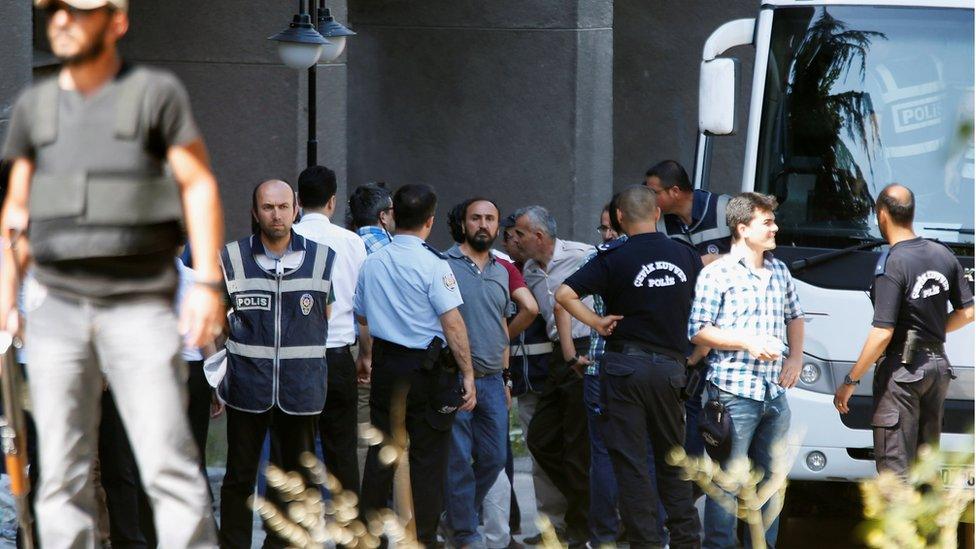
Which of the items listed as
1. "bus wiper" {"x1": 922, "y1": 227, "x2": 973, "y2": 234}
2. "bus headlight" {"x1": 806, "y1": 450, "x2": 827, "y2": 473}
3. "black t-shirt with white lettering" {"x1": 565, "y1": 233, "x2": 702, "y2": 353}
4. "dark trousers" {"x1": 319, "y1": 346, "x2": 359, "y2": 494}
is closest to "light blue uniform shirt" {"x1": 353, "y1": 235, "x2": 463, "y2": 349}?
"dark trousers" {"x1": 319, "y1": 346, "x2": 359, "y2": 494}

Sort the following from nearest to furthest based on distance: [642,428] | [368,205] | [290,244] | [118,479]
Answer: [118,479] < [290,244] < [642,428] < [368,205]

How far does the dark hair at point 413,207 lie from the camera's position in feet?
24.8

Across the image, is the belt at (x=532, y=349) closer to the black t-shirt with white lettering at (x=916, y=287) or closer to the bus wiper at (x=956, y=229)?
the black t-shirt with white lettering at (x=916, y=287)

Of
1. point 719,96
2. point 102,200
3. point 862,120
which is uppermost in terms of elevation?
point 719,96

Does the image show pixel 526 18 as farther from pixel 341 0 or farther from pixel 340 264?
pixel 340 264

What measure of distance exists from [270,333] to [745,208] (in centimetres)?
233

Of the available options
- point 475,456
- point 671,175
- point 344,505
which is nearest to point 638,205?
point 671,175

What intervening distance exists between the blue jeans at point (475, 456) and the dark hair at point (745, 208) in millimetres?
1528

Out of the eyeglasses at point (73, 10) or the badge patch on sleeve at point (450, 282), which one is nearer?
the eyeglasses at point (73, 10)

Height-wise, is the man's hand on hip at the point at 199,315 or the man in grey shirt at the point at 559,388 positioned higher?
the man's hand on hip at the point at 199,315

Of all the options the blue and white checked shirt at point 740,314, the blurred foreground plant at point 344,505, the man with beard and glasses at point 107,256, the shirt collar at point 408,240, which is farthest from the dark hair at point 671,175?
the man with beard and glasses at point 107,256

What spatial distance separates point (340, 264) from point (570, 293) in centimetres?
119

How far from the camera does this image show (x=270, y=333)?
276 inches

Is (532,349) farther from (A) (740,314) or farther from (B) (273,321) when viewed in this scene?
(B) (273,321)
